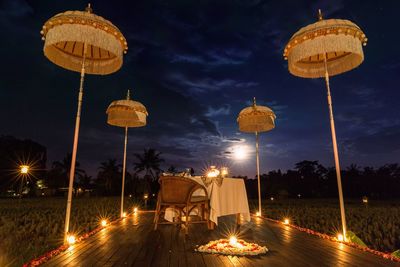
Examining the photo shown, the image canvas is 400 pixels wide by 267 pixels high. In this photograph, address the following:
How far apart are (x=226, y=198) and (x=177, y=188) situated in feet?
3.05

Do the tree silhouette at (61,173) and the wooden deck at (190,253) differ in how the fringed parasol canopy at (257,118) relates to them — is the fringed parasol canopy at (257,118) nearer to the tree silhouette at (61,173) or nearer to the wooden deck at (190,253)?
the wooden deck at (190,253)

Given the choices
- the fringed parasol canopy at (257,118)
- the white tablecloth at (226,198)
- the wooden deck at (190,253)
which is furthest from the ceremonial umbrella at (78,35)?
the fringed parasol canopy at (257,118)

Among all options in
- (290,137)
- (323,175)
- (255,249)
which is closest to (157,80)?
(290,137)

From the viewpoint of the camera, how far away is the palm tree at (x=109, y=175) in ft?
127

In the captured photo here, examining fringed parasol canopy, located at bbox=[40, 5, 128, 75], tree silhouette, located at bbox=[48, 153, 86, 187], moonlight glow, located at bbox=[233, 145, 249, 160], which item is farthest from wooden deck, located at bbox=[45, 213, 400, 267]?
tree silhouette, located at bbox=[48, 153, 86, 187]

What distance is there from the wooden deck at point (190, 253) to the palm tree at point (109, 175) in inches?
1471

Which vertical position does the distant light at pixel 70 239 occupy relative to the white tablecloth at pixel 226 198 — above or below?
below

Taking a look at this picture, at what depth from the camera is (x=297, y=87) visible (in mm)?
18703

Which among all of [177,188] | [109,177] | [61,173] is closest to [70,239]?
[177,188]

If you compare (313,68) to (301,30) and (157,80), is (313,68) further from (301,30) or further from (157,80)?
(157,80)

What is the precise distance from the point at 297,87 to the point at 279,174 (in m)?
20.8

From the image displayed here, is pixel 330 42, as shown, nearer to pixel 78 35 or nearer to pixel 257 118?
pixel 257 118

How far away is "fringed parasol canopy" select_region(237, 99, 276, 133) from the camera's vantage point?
5.83 m

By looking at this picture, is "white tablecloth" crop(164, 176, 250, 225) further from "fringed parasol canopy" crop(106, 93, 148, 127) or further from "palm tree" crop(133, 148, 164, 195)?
"palm tree" crop(133, 148, 164, 195)
